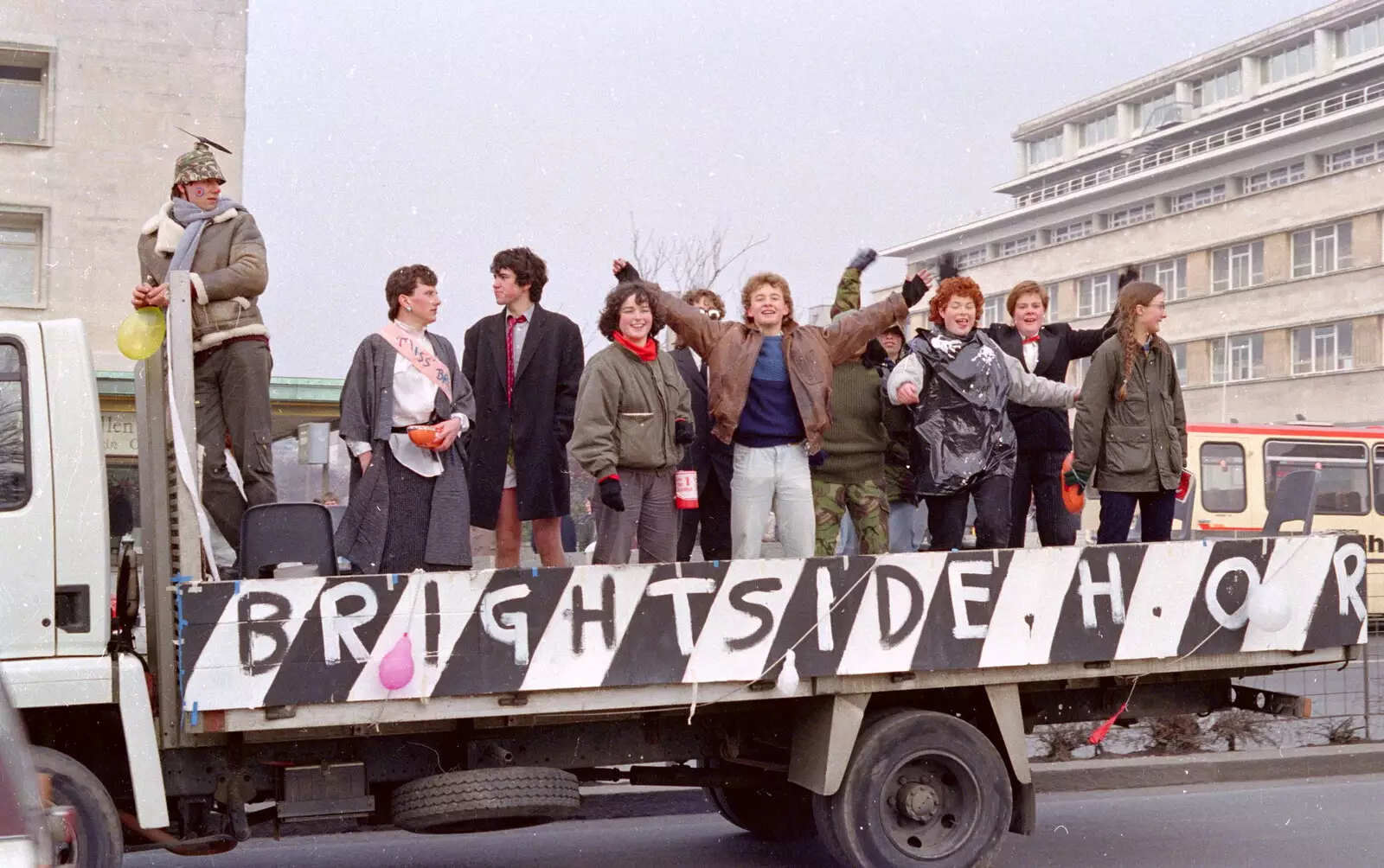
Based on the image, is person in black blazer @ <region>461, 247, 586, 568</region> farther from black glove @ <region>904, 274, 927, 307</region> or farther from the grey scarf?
black glove @ <region>904, 274, 927, 307</region>

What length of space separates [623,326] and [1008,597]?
83.9 inches

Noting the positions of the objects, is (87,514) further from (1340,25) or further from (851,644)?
(1340,25)

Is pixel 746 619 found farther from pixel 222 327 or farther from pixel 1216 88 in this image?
pixel 1216 88

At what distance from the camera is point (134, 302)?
6.02 metres

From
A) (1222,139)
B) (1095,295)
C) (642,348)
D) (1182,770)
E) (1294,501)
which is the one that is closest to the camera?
(642,348)

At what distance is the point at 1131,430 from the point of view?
25.4ft

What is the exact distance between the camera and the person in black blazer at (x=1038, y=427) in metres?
8.38

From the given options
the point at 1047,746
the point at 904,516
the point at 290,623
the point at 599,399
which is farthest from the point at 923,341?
the point at 290,623

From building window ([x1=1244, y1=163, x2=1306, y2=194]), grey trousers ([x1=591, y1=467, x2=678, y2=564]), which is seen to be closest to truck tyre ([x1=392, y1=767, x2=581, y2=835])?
grey trousers ([x1=591, y1=467, x2=678, y2=564])

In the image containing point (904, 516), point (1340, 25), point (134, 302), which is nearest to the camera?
point (134, 302)

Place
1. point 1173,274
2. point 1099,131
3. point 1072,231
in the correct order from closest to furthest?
1. point 1173,274
2. point 1072,231
3. point 1099,131

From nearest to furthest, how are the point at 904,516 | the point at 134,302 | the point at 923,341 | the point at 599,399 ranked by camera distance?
the point at 134,302, the point at 599,399, the point at 923,341, the point at 904,516

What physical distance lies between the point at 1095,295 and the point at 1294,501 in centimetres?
6261

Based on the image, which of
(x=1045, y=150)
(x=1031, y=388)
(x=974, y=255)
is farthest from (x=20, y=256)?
(x=1045, y=150)
